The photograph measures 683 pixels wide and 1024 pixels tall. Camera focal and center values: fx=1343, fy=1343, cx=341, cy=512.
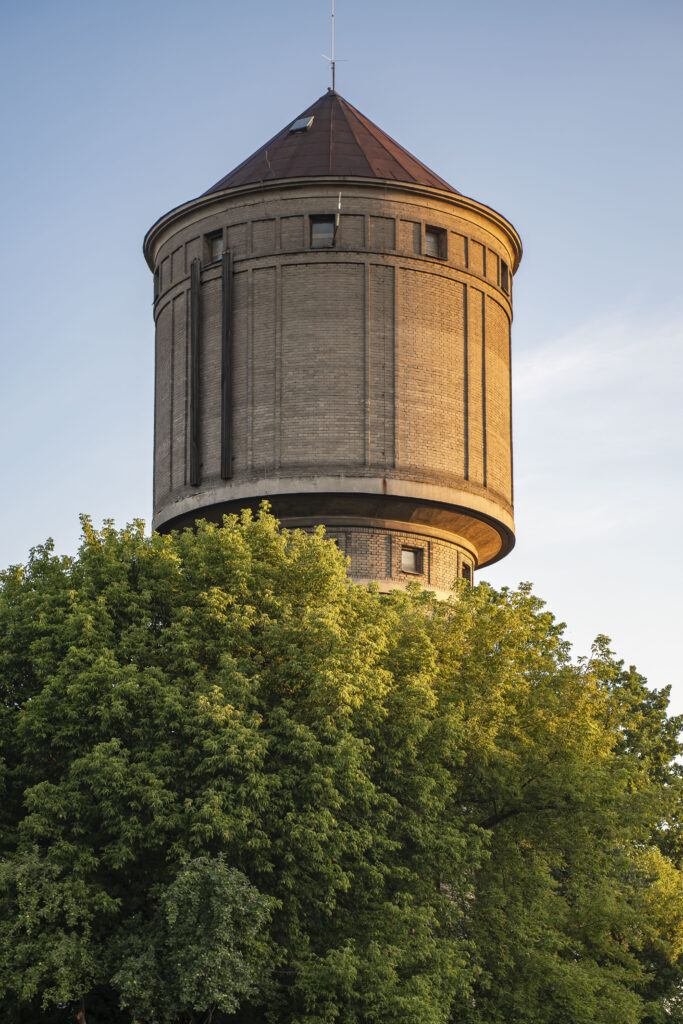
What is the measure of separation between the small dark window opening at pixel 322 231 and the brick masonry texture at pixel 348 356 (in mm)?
240

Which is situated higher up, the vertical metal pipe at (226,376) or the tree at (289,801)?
the vertical metal pipe at (226,376)

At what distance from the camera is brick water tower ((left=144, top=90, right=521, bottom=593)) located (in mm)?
29641

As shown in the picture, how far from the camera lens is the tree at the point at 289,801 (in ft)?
61.0

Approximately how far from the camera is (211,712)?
19.2 metres

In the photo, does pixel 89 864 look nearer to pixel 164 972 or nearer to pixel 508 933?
pixel 164 972

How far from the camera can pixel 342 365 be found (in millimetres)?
29906

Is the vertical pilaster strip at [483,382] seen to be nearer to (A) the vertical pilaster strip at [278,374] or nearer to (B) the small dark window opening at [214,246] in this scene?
(A) the vertical pilaster strip at [278,374]

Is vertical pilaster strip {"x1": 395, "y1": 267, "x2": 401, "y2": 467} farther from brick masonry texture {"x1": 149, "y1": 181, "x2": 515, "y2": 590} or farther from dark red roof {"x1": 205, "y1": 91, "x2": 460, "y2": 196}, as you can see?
dark red roof {"x1": 205, "y1": 91, "x2": 460, "y2": 196}

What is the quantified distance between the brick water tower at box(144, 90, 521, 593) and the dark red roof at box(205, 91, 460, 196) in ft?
0.33

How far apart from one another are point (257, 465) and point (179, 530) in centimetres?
284

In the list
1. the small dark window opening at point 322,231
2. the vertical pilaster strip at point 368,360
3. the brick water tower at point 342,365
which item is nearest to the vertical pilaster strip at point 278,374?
the brick water tower at point 342,365

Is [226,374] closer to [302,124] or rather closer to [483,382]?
[483,382]

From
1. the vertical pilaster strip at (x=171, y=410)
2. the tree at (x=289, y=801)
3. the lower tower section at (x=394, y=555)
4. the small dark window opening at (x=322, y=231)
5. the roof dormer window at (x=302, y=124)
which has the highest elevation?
the roof dormer window at (x=302, y=124)

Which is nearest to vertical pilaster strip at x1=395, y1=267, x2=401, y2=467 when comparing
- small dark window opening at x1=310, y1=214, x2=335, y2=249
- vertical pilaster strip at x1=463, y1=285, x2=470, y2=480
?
small dark window opening at x1=310, y1=214, x2=335, y2=249
